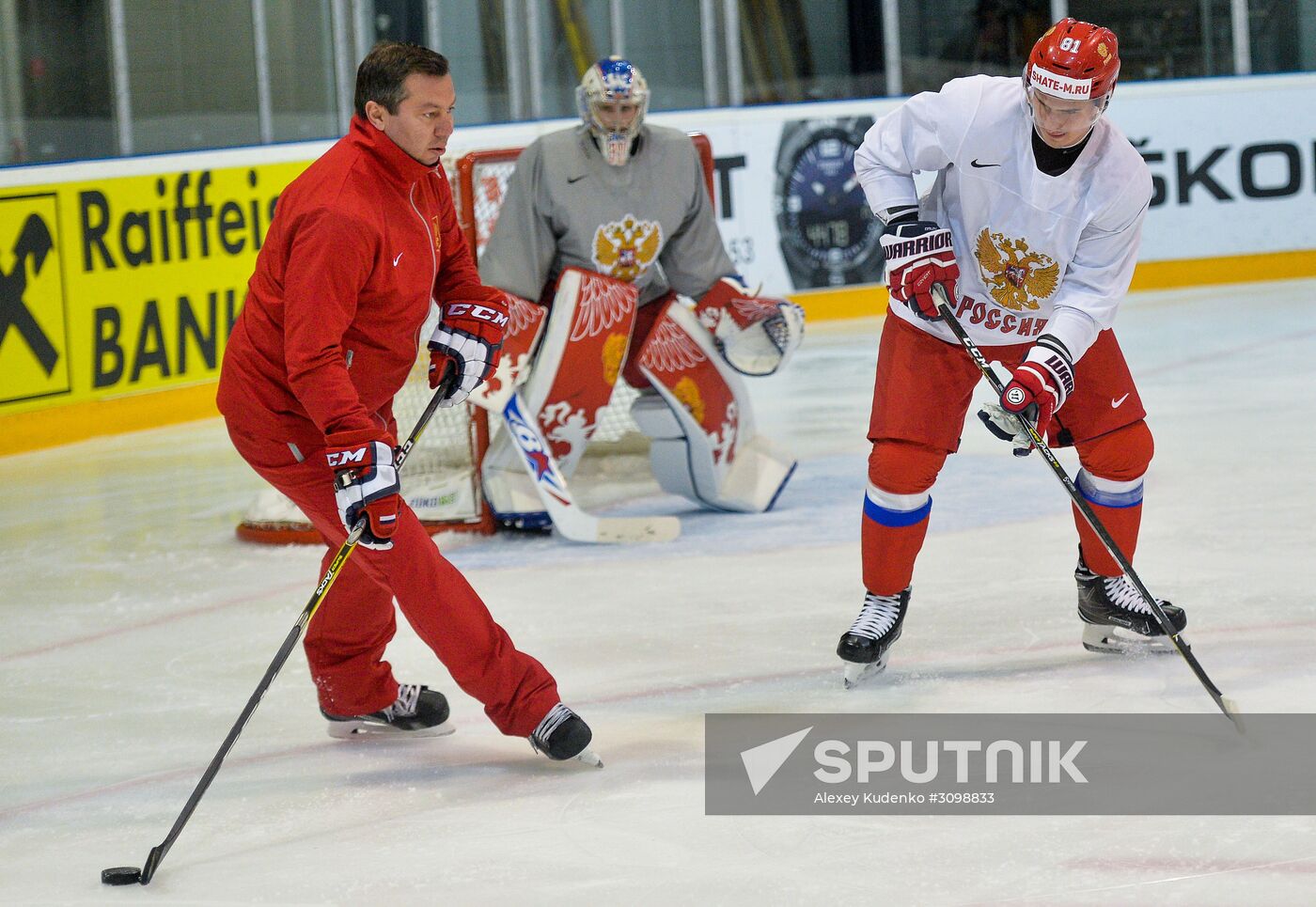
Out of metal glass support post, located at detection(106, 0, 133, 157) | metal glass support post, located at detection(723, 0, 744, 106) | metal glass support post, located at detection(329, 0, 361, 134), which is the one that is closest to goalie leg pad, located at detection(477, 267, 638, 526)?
metal glass support post, located at detection(106, 0, 133, 157)

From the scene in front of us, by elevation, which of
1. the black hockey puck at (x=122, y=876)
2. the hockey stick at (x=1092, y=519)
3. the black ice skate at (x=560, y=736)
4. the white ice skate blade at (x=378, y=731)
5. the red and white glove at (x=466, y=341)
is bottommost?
the white ice skate blade at (x=378, y=731)

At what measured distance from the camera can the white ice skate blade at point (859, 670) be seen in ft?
9.36

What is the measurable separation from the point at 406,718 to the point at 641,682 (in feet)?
1.40

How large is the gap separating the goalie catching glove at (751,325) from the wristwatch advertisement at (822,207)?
317 cm

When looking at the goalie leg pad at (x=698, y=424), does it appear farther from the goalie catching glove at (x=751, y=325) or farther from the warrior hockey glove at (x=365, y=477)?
the warrior hockey glove at (x=365, y=477)

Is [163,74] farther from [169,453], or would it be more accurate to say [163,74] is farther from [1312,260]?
[1312,260]

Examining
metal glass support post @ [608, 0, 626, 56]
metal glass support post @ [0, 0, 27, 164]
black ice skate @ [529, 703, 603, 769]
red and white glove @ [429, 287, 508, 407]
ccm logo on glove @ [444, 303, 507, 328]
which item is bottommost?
black ice skate @ [529, 703, 603, 769]

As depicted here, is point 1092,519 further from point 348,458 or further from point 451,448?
point 451,448

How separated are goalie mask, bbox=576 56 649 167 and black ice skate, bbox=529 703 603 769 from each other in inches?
76.1

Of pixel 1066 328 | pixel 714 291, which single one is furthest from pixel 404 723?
pixel 714 291

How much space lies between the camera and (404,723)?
9.02 ft

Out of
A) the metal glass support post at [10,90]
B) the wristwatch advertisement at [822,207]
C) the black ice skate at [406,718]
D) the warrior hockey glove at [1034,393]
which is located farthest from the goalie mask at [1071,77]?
the wristwatch advertisement at [822,207]

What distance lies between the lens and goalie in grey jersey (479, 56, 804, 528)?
4098 mm

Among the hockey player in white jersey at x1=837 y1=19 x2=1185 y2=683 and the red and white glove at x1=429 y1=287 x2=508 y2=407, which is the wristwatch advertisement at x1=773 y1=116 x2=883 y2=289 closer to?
the hockey player in white jersey at x1=837 y1=19 x2=1185 y2=683
